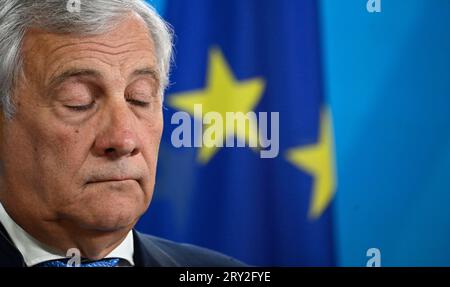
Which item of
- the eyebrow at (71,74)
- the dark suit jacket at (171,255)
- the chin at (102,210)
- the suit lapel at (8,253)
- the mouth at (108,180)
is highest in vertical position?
the eyebrow at (71,74)

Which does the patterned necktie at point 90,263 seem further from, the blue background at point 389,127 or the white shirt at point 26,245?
the blue background at point 389,127

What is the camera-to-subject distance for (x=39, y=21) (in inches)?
53.6

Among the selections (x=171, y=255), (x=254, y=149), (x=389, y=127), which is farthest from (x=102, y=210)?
(x=389, y=127)

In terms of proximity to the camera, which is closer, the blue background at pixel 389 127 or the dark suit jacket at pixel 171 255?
the dark suit jacket at pixel 171 255

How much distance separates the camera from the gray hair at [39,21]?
4.43ft

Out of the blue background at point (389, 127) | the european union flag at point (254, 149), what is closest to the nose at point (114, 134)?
the european union flag at point (254, 149)

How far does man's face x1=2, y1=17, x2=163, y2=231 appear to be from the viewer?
4.47 feet

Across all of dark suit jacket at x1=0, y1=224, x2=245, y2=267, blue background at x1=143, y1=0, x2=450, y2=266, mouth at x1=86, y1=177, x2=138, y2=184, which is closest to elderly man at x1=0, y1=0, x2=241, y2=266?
mouth at x1=86, y1=177, x2=138, y2=184

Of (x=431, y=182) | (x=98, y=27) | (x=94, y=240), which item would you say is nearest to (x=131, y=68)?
(x=98, y=27)

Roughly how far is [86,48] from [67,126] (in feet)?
0.57

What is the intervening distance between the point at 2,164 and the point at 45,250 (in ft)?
0.70

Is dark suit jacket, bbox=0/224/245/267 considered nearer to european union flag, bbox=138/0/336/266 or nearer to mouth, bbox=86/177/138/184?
european union flag, bbox=138/0/336/266

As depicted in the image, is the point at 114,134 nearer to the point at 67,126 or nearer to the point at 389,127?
the point at 67,126

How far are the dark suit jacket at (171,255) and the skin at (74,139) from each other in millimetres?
126
